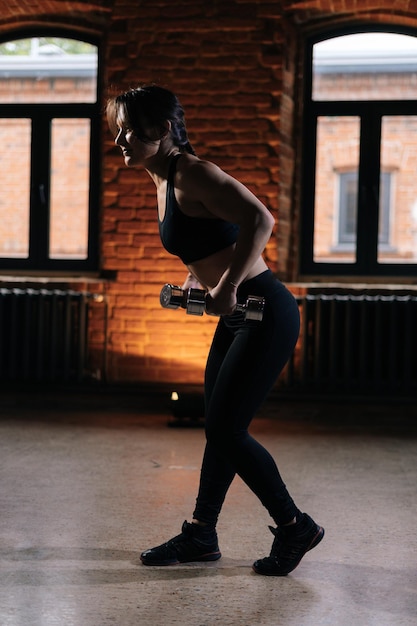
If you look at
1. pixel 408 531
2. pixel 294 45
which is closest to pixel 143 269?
pixel 294 45

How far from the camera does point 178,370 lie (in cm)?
619

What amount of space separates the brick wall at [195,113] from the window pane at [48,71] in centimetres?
34

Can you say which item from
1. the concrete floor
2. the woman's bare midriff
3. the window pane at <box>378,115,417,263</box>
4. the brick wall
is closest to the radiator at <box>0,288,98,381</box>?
the brick wall

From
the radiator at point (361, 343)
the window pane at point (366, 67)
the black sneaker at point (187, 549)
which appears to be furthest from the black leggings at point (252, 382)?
the window pane at point (366, 67)

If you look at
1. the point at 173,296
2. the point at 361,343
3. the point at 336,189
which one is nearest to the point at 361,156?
the point at 336,189

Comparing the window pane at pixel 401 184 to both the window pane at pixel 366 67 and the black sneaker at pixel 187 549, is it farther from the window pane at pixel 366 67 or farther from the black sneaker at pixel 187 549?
the black sneaker at pixel 187 549

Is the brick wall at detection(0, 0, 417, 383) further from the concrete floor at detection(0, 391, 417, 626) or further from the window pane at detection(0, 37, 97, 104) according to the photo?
the concrete floor at detection(0, 391, 417, 626)

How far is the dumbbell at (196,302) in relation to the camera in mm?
2391

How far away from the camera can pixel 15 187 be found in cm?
678

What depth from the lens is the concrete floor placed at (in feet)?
7.63

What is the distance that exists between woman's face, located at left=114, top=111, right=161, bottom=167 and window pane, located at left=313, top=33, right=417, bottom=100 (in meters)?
4.16

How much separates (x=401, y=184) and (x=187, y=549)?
4.26 metres

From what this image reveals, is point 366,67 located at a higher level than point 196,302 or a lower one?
higher

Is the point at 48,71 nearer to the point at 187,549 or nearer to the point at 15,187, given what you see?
the point at 15,187
